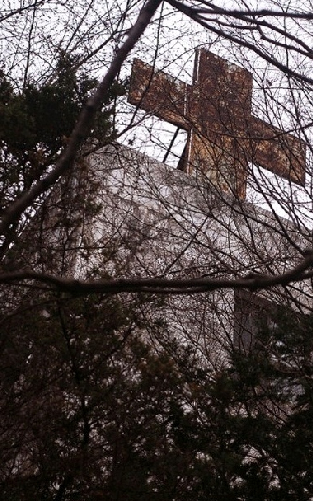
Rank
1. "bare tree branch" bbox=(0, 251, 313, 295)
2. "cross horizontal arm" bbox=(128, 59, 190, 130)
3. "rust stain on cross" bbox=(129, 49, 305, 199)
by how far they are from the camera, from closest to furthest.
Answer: "bare tree branch" bbox=(0, 251, 313, 295)
"cross horizontal arm" bbox=(128, 59, 190, 130)
"rust stain on cross" bbox=(129, 49, 305, 199)

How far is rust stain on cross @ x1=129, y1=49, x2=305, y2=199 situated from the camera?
9.50 meters

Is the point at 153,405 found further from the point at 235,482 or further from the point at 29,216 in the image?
the point at 29,216

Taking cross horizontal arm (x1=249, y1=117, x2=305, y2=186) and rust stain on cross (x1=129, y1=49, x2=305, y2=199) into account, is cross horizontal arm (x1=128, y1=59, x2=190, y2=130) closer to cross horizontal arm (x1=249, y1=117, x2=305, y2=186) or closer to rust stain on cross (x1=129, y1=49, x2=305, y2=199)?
rust stain on cross (x1=129, y1=49, x2=305, y2=199)

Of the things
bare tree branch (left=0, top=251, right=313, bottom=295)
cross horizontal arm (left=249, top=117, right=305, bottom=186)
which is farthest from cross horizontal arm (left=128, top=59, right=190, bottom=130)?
bare tree branch (left=0, top=251, right=313, bottom=295)

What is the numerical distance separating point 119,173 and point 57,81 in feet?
9.35

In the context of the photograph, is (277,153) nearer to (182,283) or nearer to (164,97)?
(164,97)

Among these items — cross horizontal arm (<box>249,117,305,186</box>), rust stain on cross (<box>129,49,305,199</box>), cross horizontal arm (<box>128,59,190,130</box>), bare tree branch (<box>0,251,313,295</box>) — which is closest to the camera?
bare tree branch (<box>0,251,313,295</box>)

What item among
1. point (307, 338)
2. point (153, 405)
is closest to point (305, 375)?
point (307, 338)

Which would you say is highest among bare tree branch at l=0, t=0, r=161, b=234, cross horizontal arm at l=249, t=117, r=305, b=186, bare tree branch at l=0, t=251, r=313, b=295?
cross horizontal arm at l=249, t=117, r=305, b=186

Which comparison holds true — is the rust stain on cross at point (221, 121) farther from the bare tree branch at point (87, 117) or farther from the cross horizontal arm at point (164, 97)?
the bare tree branch at point (87, 117)

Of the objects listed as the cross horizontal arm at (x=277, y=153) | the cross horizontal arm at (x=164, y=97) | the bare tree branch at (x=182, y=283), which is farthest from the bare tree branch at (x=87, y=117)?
the cross horizontal arm at (x=277, y=153)

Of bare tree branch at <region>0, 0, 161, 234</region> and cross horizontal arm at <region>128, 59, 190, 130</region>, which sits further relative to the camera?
cross horizontal arm at <region>128, 59, 190, 130</region>

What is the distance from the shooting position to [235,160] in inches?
378

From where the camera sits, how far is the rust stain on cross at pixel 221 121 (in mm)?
9500
